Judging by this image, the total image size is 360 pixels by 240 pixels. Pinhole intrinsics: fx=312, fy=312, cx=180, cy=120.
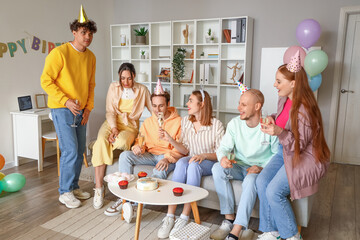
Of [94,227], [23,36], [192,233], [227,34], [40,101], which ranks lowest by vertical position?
[94,227]

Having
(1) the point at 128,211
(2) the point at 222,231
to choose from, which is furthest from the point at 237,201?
(1) the point at 128,211

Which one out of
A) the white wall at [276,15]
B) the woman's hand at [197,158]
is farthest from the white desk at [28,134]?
the white wall at [276,15]

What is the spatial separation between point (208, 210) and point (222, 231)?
1.56ft

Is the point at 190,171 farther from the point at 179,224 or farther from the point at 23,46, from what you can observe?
the point at 23,46

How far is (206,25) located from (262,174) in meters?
3.13

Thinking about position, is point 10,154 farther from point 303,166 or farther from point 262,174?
point 303,166

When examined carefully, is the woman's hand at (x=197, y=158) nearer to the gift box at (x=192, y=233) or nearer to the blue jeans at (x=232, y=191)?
the blue jeans at (x=232, y=191)

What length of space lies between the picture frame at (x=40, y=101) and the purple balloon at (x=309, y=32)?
340 cm

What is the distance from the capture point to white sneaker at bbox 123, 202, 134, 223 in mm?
2398

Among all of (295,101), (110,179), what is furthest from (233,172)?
(110,179)

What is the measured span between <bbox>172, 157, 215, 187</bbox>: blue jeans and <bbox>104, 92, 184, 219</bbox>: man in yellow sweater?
0.48 ft

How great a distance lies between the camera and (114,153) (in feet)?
9.95

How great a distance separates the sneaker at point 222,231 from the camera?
7.19 ft

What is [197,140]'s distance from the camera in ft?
8.67
